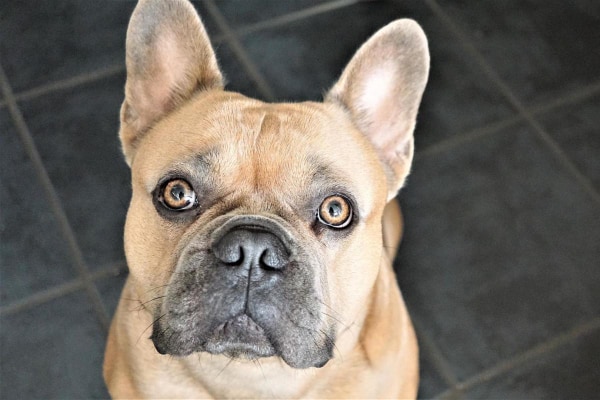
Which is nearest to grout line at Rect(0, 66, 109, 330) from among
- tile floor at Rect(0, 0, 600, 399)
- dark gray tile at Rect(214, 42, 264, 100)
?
tile floor at Rect(0, 0, 600, 399)

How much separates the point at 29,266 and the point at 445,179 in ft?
5.50

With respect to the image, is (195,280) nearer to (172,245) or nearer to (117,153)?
(172,245)

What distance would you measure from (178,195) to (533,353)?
5.21 ft

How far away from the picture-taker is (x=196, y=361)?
1.76m

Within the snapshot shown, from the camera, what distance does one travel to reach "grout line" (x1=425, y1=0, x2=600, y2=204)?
297cm

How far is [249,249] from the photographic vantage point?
1393 millimetres

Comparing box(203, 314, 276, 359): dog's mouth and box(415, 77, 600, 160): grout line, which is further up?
box(203, 314, 276, 359): dog's mouth

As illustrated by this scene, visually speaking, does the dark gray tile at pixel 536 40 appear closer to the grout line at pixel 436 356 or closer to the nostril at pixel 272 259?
the grout line at pixel 436 356

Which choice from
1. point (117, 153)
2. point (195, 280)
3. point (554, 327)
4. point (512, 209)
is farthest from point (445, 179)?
point (195, 280)

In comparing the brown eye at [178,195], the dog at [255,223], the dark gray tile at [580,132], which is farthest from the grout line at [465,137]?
the brown eye at [178,195]

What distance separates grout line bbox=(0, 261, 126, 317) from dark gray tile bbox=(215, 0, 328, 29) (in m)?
1.30

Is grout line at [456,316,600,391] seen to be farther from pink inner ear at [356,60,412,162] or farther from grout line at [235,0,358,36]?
grout line at [235,0,358,36]

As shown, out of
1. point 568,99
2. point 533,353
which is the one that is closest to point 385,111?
point 533,353

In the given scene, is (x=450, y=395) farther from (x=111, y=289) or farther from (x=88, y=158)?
(x=88, y=158)
